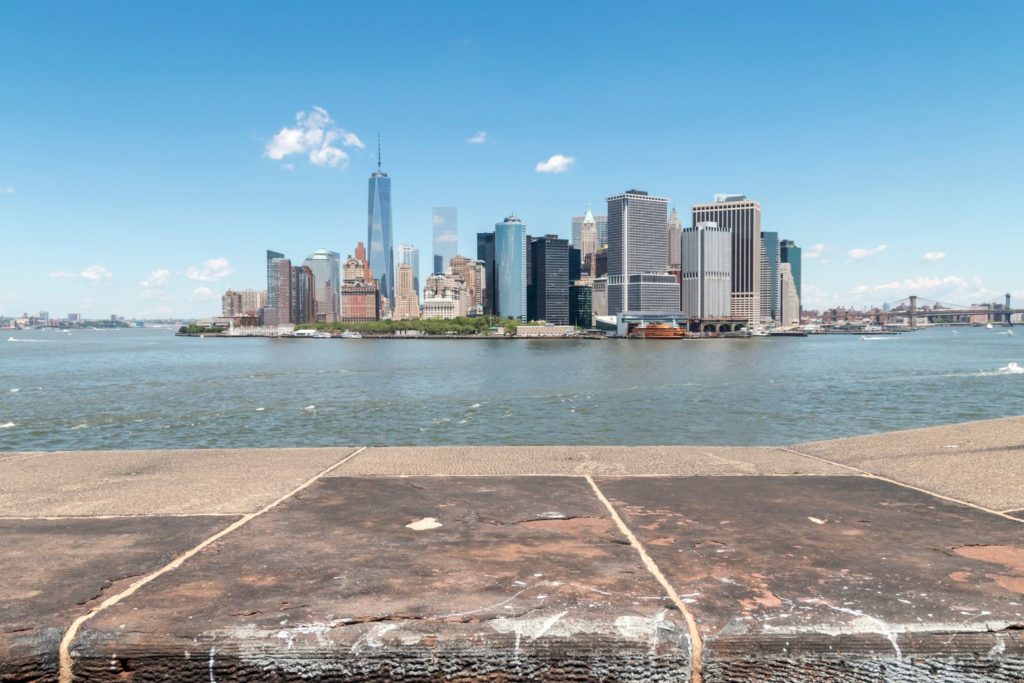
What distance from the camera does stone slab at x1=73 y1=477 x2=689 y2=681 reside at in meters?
4.30

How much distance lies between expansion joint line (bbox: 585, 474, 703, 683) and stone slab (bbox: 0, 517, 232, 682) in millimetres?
4164

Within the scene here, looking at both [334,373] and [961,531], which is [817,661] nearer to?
[961,531]

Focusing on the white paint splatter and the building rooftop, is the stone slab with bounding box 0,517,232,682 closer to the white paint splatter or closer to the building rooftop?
the building rooftop

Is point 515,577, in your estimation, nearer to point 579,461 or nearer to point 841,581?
point 841,581

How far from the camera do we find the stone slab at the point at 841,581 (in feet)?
14.4

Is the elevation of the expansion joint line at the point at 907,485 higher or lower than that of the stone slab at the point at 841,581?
lower

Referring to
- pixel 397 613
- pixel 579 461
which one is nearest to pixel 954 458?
pixel 579 461

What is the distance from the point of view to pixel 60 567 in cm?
576

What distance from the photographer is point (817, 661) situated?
14.3 ft

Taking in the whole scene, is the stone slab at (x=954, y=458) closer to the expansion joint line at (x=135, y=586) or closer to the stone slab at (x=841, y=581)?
the stone slab at (x=841, y=581)

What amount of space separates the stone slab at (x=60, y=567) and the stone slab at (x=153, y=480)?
0.67 metres

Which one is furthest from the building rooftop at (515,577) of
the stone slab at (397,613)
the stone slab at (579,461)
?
the stone slab at (579,461)

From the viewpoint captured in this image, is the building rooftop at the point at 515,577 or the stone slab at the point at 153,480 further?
the stone slab at the point at 153,480

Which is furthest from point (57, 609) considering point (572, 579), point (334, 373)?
point (334, 373)
